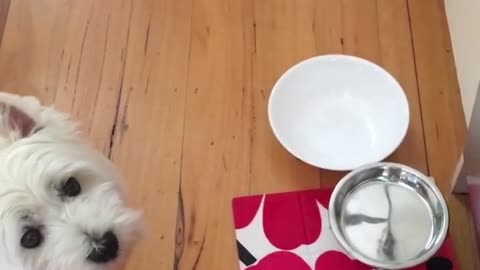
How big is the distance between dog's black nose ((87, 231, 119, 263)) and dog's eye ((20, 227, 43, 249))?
92 mm

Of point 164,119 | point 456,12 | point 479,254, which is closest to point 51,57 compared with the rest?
point 164,119

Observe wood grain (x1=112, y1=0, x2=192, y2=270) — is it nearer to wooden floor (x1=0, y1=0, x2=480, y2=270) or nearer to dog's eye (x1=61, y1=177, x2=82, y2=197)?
wooden floor (x1=0, y1=0, x2=480, y2=270)

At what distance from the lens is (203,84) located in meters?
2.01

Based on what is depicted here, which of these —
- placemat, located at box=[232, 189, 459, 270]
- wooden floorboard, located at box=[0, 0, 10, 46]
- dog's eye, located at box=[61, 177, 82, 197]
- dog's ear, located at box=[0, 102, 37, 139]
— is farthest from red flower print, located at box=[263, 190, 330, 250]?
wooden floorboard, located at box=[0, 0, 10, 46]

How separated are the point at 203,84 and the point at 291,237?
1.67 feet

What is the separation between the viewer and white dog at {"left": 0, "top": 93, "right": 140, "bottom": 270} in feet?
4.06

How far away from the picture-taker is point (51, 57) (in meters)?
2.10

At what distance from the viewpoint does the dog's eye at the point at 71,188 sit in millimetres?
1302

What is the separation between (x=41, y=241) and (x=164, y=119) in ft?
2.40

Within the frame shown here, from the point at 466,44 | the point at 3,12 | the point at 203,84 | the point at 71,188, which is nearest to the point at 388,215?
the point at 466,44

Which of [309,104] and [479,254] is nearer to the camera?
[479,254]

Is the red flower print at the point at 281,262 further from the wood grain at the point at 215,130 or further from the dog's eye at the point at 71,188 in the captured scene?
the dog's eye at the point at 71,188

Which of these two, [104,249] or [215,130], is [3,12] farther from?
[104,249]

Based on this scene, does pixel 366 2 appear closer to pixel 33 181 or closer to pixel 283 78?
pixel 283 78
